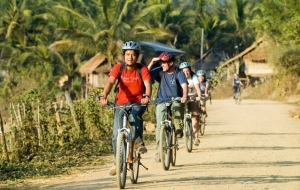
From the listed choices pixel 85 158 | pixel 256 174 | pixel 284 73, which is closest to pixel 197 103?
pixel 85 158

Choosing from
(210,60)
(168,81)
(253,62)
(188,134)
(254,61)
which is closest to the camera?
(168,81)

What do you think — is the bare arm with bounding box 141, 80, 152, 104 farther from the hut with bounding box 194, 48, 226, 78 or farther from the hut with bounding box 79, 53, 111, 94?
the hut with bounding box 194, 48, 226, 78

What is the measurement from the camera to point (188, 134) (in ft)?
39.7

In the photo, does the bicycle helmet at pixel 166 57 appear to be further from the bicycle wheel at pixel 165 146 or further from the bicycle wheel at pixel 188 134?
the bicycle wheel at pixel 188 134

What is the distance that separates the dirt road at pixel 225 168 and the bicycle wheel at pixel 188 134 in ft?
0.52

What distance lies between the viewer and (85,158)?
39.9ft

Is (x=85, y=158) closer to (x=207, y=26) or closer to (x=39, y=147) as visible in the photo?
(x=39, y=147)

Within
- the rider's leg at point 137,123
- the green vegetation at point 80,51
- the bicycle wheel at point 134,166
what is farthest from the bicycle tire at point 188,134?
the rider's leg at point 137,123

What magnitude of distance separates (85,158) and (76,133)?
2.27 meters

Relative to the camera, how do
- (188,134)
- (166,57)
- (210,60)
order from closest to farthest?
(166,57)
(188,134)
(210,60)

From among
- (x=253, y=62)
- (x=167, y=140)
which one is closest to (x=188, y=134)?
(x=167, y=140)

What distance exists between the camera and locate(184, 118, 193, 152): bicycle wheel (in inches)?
475

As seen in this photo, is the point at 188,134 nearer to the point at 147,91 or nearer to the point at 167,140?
the point at 167,140

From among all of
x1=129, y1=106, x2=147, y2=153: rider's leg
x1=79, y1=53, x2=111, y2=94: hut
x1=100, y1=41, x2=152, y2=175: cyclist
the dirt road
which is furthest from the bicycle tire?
x1=79, y1=53, x2=111, y2=94: hut
